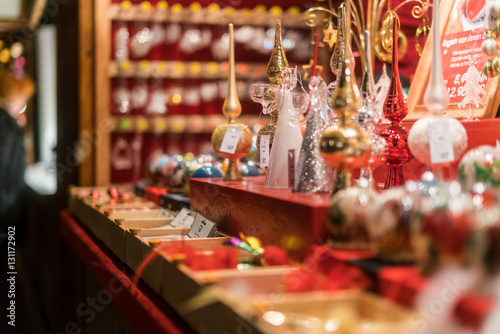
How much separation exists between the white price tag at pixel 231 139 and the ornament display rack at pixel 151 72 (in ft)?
8.61

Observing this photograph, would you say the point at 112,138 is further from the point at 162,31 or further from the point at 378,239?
the point at 378,239

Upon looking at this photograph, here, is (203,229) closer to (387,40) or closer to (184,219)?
(184,219)

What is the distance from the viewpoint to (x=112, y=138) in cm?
475

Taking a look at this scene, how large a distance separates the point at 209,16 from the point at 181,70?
0.50 meters

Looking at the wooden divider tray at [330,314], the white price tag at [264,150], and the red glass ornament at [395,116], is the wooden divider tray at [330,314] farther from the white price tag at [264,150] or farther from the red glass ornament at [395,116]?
the white price tag at [264,150]

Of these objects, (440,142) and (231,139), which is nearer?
(440,142)

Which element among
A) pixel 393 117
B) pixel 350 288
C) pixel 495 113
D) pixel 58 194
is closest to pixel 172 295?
pixel 350 288

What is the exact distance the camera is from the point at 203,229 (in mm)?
1921

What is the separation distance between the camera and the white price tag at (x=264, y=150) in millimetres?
2174

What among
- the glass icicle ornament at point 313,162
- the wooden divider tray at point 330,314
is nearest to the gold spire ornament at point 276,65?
the glass icicle ornament at point 313,162

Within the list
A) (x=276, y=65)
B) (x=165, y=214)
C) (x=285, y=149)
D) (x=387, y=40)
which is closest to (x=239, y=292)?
(x=285, y=149)

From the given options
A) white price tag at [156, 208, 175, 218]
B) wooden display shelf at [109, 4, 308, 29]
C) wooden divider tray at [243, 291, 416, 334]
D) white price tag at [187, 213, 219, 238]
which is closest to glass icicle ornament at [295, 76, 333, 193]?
white price tag at [187, 213, 219, 238]

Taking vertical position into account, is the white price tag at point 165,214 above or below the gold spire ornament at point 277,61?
below

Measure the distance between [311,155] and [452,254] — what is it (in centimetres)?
81
